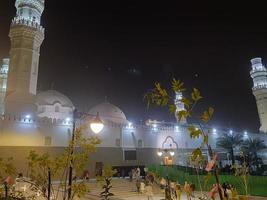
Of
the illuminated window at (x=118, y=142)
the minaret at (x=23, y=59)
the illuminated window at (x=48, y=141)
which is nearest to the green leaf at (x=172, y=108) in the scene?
the minaret at (x=23, y=59)

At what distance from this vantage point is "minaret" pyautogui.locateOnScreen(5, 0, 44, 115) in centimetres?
2703

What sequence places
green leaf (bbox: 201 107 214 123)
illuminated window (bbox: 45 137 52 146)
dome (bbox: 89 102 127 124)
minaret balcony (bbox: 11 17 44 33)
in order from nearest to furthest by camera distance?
green leaf (bbox: 201 107 214 123)
illuminated window (bbox: 45 137 52 146)
minaret balcony (bbox: 11 17 44 33)
dome (bbox: 89 102 127 124)

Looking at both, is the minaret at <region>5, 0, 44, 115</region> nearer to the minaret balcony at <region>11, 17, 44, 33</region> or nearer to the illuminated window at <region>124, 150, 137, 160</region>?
the minaret balcony at <region>11, 17, 44, 33</region>

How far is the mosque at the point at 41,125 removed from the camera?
2595cm

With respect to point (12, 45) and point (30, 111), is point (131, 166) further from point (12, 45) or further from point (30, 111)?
→ point (12, 45)

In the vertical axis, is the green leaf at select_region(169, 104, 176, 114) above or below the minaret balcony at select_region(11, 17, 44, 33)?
below

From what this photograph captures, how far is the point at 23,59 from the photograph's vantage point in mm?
27984

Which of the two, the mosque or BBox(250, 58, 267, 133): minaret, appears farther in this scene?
BBox(250, 58, 267, 133): minaret

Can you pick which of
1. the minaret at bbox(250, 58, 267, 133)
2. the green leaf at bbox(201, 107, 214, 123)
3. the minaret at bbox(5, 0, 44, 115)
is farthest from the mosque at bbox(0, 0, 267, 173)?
the green leaf at bbox(201, 107, 214, 123)

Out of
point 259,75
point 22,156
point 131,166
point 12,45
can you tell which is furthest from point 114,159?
point 259,75

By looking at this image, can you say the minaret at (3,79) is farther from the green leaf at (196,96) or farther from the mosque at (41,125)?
the green leaf at (196,96)

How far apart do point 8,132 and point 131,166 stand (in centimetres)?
1491

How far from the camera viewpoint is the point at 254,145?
33781 mm

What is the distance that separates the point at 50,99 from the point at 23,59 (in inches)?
336
